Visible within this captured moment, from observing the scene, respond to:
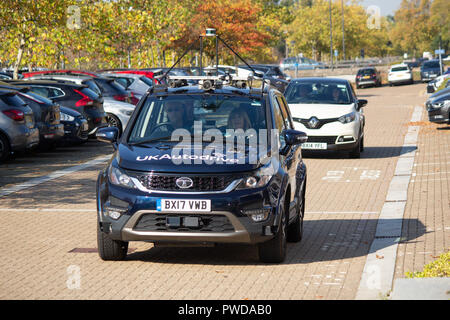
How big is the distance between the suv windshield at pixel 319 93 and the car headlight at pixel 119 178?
11409 millimetres

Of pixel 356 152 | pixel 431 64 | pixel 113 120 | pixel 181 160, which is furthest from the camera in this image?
pixel 431 64

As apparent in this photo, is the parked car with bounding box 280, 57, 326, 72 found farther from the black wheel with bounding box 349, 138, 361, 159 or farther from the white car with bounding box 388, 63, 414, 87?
the black wheel with bounding box 349, 138, 361, 159

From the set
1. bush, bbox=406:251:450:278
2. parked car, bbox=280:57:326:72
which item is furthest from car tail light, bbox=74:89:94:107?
parked car, bbox=280:57:326:72

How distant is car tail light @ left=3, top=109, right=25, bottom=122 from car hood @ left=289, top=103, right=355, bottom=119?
5.81m

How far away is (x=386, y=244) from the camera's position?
9.16 m

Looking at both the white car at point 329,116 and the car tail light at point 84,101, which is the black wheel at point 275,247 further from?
the car tail light at point 84,101

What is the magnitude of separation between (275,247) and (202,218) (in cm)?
89

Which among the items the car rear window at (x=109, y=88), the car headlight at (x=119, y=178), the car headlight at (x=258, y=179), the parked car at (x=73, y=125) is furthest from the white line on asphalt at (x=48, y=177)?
the car headlight at (x=258, y=179)

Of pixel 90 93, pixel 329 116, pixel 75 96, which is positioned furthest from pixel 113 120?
pixel 329 116

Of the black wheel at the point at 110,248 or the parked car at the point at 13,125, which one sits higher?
the parked car at the point at 13,125

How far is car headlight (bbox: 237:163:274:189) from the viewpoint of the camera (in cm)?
761

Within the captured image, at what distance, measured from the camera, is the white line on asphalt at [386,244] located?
7055 millimetres

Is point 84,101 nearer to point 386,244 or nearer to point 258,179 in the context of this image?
point 386,244
